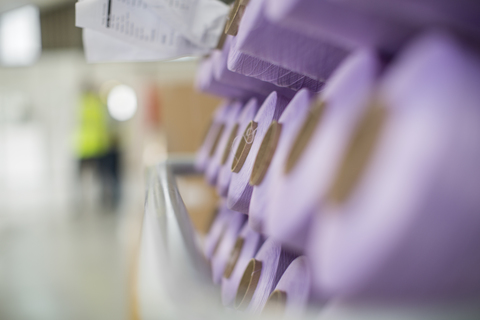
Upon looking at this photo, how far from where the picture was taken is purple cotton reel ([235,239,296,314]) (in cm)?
48

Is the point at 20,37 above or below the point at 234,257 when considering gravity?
below

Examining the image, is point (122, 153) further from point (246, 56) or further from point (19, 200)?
point (246, 56)

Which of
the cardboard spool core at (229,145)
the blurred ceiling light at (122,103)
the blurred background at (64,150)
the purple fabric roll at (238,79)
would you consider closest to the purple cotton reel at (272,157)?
the purple fabric roll at (238,79)

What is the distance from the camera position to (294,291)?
39 cm

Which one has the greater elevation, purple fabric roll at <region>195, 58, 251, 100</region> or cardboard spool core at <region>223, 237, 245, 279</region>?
purple fabric roll at <region>195, 58, 251, 100</region>

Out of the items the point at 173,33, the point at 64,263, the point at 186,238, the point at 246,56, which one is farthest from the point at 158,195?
the point at 64,263

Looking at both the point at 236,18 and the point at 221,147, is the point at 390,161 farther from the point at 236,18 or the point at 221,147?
the point at 221,147

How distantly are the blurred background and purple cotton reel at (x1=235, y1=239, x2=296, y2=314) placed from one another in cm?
201

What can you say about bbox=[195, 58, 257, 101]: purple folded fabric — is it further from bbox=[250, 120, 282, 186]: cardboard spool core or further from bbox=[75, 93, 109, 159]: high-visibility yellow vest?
bbox=[75, 93, 109, 159]: high-visibility yellow vest

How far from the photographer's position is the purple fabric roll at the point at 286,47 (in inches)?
14.3

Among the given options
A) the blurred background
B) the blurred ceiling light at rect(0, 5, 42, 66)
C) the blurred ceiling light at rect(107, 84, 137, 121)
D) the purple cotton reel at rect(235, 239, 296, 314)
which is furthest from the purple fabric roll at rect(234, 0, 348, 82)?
the blurred ceiling light at rect(0, 5, 42, 66)

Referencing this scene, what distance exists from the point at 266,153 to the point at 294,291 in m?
0.15

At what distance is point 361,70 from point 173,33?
581 mm

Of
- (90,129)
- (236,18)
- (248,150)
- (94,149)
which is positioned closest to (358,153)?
(248,150)
